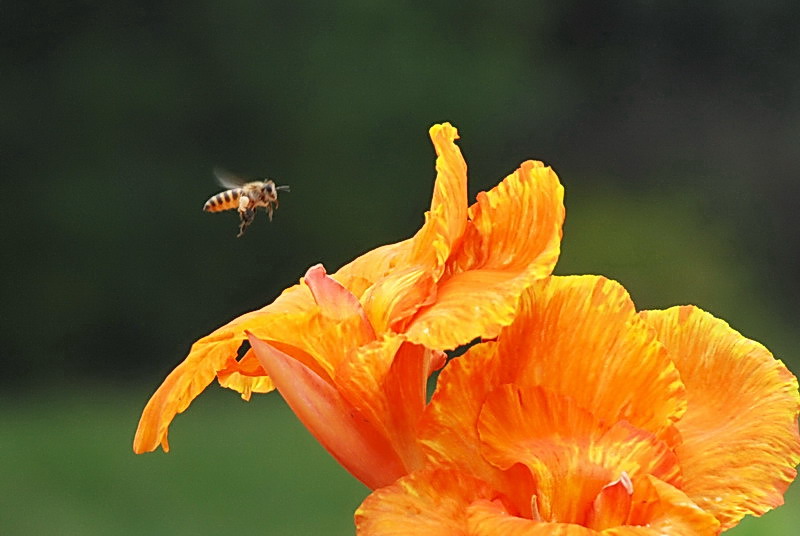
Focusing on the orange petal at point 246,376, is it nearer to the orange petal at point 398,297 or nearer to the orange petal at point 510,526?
the orange petal at point 398,297

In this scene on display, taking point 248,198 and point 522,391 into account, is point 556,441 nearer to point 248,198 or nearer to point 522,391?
point 522,391

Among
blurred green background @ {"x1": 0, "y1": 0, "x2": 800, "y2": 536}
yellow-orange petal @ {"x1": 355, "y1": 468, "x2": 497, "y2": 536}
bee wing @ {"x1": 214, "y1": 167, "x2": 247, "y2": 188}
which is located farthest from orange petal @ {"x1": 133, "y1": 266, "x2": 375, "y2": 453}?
blurred green background @ {"x1": 0, "y1": 0, "x2": 800, "y2": 536}

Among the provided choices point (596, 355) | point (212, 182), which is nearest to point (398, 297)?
point (596, 355)

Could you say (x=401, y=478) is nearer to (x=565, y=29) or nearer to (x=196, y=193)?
(x=196, y=193)

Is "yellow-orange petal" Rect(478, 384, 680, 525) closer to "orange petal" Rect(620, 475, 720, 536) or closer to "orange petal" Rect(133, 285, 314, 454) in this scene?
"orange petal" Rect(620, 475, 720, 536)

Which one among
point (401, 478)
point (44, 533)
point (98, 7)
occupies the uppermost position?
point (98, 7)

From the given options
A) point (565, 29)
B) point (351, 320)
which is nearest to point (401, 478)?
point (351, 320)

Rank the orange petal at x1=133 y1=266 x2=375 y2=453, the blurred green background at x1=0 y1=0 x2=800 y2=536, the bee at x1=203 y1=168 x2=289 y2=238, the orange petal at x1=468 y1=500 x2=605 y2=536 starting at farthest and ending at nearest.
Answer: the blurred green background at x1=0 y1=0 x2=800 y2=536 → the bee at x1=203 y1=168 x2=289 y2=238 → the orange petal at x1=133 y1=266 x2=375 y2=453 → the orange petal at x1=468 y1=500 x2=605 y2=536
